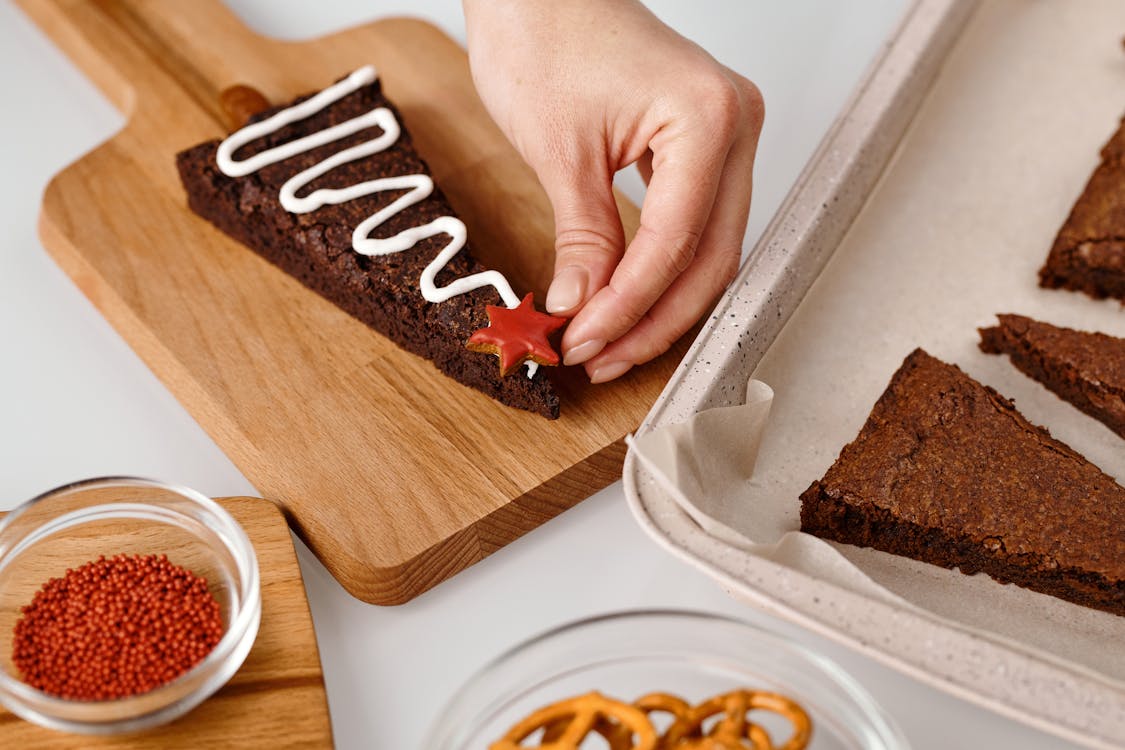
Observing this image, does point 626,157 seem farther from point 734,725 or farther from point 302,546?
point 734,725

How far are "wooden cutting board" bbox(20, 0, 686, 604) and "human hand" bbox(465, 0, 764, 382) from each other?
0.19m

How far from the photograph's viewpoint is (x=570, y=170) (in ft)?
8.91

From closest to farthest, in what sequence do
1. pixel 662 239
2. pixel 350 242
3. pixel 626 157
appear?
pixel 662 239 → pixel 626 157 → pixel 350 242

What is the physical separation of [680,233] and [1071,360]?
3.09 feet

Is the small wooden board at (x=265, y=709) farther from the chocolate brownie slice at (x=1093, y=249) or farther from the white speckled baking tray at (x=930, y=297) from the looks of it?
the chocolate brownie slice at (x=1093, y=249)

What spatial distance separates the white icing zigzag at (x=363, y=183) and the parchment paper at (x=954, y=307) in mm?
543

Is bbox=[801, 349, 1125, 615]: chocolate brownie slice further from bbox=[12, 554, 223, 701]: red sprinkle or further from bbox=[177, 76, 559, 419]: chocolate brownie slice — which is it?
bbox=[12, 554, 223, 701]: red sprinkle

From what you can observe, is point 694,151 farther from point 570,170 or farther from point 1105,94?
point 1105,94

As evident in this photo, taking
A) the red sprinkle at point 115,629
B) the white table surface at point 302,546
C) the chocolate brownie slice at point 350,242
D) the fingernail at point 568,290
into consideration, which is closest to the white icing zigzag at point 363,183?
the chocolate brownie slice at point 350,242

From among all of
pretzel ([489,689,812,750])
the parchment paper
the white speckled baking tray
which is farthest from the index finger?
pretzel ([489,689,812,750])

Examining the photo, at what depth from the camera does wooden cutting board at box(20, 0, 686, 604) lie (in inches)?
98.0

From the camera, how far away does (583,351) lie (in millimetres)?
2576

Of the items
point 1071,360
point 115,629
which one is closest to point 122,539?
point 115,629

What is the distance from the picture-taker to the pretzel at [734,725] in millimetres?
1806
